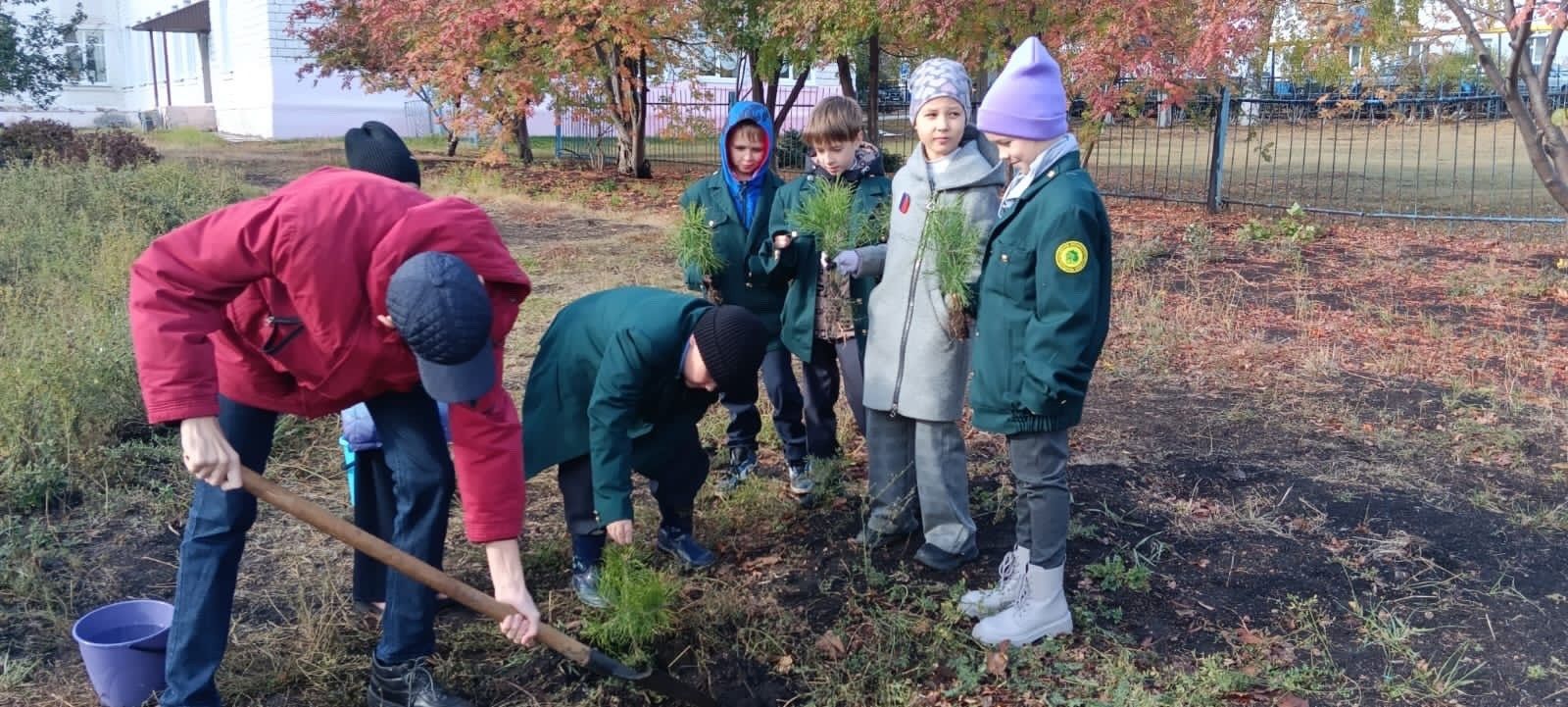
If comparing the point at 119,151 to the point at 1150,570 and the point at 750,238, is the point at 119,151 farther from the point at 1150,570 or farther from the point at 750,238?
the point at 1150,570

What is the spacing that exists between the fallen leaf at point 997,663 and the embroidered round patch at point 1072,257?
999 mm

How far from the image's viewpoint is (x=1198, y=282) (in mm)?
7797

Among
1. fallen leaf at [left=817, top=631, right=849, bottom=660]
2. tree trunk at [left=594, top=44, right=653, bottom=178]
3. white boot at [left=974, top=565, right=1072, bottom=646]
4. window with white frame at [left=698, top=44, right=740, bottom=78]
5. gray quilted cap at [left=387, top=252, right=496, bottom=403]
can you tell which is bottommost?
fallen leaf at [left=817, top=631, right=849, bottom=660]

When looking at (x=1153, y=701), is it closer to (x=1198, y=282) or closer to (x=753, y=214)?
(x=753, y=214)

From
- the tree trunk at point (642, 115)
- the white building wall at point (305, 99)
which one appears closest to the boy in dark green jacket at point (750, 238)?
the tree trunk at point (642, 115)

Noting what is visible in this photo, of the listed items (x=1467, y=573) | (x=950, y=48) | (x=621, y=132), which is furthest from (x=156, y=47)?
(x=1467, y=573)

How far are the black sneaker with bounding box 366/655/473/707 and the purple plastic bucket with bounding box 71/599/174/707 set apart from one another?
47 cm

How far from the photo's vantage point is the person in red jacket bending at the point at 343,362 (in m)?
2.19

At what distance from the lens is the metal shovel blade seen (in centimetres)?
234

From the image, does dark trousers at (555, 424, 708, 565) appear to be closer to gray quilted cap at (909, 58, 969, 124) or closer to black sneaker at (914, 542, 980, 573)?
black sneaker at (914, 542, 980, 573)

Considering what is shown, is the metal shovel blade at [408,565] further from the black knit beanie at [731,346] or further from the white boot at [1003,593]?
the white boot at [1003,593]

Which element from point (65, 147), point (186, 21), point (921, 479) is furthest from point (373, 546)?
point (186, 21)

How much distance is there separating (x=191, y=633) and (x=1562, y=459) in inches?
178

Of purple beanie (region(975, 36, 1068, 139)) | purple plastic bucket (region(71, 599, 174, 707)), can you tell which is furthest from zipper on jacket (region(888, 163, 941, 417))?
purple plastic bucket (region(71, 599, 174, 707))
